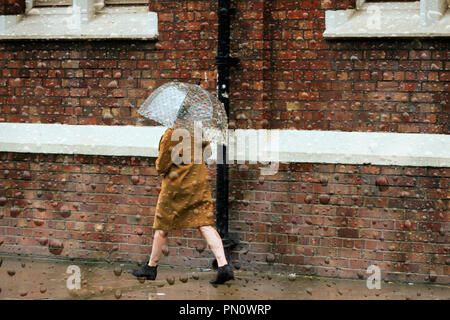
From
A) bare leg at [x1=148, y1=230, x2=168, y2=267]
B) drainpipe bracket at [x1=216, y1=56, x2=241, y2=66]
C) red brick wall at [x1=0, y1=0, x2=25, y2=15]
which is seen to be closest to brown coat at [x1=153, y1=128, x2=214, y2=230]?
bare leg at [x1=148, y1=230, x2=168, y2=267]

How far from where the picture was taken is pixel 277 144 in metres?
6.51

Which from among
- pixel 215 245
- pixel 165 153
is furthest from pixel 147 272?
pixel 165 153

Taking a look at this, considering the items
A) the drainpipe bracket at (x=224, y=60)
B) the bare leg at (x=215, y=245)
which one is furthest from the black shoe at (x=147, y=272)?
the drainpipe bracket at (x=224, y=60)

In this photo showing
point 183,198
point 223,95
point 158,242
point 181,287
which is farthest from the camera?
point 223,95

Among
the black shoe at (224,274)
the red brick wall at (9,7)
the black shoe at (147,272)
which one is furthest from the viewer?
the red brick wall at (9,7)

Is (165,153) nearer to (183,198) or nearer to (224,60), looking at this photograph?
(183,198)

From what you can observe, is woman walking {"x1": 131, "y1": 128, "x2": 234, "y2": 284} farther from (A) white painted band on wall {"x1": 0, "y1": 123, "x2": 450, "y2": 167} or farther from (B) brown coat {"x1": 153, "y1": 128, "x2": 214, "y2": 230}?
(A) white painted band on wall {"x1": 0, "y1": 123, "x2": 450, "y2": 167}

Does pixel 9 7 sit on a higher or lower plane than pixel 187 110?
higher

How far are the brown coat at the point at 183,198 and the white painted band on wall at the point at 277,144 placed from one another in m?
0.99

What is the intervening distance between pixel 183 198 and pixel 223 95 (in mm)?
1346

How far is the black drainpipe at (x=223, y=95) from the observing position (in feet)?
21.0

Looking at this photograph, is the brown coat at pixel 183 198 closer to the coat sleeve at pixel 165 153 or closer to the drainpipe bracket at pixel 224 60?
the coat sleeve at pixel 165 153

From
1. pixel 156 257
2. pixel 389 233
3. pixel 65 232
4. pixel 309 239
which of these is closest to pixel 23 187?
pixel 65 232

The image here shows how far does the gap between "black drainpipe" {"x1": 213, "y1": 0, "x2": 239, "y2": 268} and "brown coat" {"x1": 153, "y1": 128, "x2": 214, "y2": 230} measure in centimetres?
73
